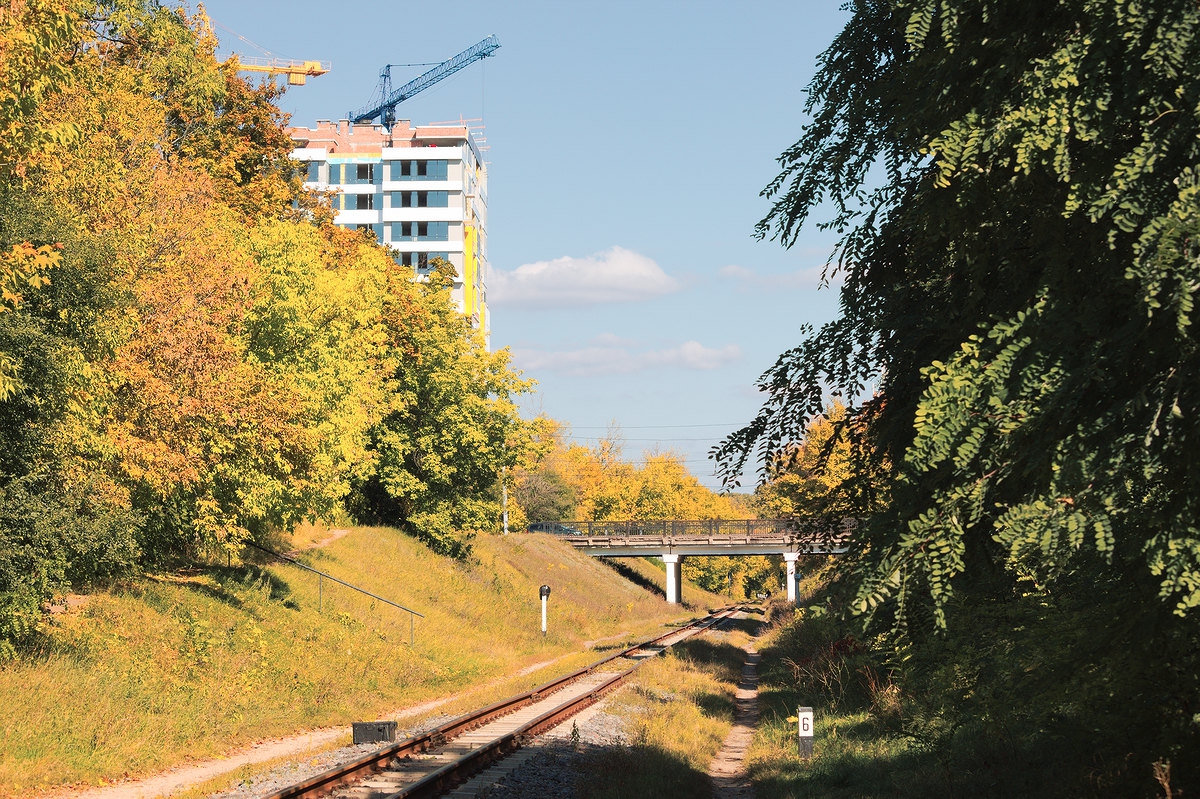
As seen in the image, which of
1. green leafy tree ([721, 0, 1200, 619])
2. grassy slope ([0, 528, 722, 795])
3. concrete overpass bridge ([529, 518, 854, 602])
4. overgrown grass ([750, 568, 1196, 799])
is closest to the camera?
green leafy tree ([721, 0, 1200, 619])

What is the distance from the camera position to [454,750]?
1761 cm

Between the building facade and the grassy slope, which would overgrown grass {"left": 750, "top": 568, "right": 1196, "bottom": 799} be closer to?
the grassy slope

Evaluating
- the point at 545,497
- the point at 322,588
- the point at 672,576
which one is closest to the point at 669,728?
the point at 322,588

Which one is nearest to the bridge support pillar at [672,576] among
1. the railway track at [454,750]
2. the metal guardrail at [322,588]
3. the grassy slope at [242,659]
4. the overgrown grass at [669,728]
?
the grassy slope at [242,659]

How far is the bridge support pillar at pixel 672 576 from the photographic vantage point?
81.6m

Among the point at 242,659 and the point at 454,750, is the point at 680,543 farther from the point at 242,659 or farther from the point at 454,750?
the point at 454,750

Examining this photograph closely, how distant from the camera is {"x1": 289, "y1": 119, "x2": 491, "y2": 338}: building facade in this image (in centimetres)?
10812

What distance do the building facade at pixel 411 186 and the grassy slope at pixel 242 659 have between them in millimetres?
66245

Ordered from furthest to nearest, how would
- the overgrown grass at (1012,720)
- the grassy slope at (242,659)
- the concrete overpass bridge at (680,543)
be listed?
the concrete overpass bridge at (680,543), the grassy slope at (242,659), the overgrown grass at (1012,720)

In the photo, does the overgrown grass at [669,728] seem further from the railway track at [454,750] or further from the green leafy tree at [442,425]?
the green leafy tree at [442,425]

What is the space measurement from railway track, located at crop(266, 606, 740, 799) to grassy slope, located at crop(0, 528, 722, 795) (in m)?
2.43

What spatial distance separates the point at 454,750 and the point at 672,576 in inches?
2590

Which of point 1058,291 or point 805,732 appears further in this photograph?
point 805,732

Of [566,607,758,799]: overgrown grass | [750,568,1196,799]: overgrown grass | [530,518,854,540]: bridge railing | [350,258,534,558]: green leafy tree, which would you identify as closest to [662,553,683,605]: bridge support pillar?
[530,518,854,540]: bridge railing
